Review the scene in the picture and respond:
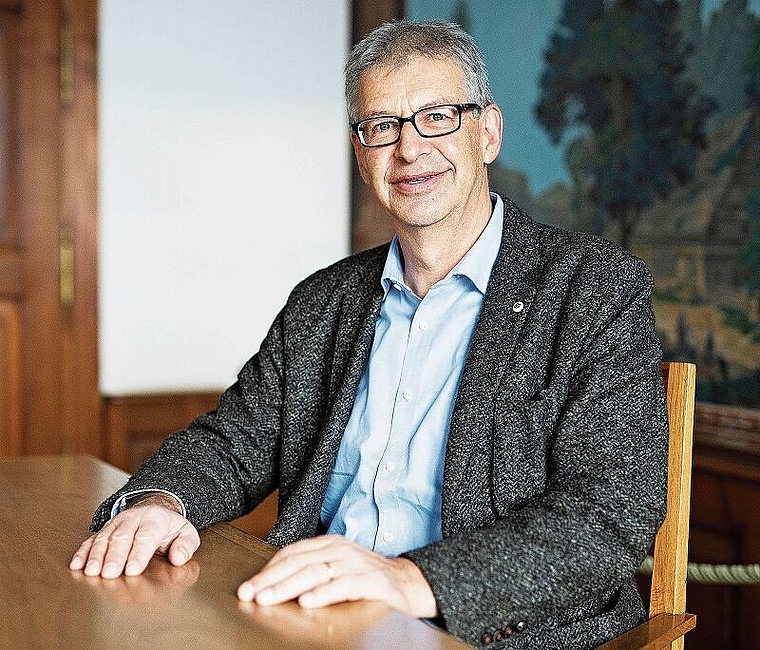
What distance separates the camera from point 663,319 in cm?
321

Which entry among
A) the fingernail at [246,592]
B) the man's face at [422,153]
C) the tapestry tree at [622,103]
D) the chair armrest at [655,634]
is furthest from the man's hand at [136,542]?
the tapestry tree at [622,103]

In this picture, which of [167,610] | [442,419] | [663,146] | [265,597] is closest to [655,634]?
[442,419]

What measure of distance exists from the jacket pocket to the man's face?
18.2 inches

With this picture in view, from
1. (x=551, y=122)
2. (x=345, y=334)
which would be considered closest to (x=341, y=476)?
(x=345, y=334)

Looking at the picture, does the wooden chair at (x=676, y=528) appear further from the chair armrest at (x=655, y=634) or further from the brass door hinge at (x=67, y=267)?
the brass door hinge at (x=67, y=267)

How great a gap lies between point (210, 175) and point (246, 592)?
3284mm

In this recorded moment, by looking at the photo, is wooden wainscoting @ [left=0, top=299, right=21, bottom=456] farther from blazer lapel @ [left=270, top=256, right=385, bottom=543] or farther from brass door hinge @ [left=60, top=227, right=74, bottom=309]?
blazer lapel @ [left=270, top=256, right=385, bottom=543]

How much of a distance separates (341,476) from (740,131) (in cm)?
161

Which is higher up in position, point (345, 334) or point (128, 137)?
point (128, 137)

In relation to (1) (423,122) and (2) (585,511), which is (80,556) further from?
(1) (423,122)

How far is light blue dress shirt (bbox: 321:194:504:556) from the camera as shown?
192 cm

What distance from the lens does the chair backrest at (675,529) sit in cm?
174

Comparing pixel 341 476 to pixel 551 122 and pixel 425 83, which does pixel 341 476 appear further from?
pixel 551 122

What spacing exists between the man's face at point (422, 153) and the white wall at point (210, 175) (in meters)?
2.41
